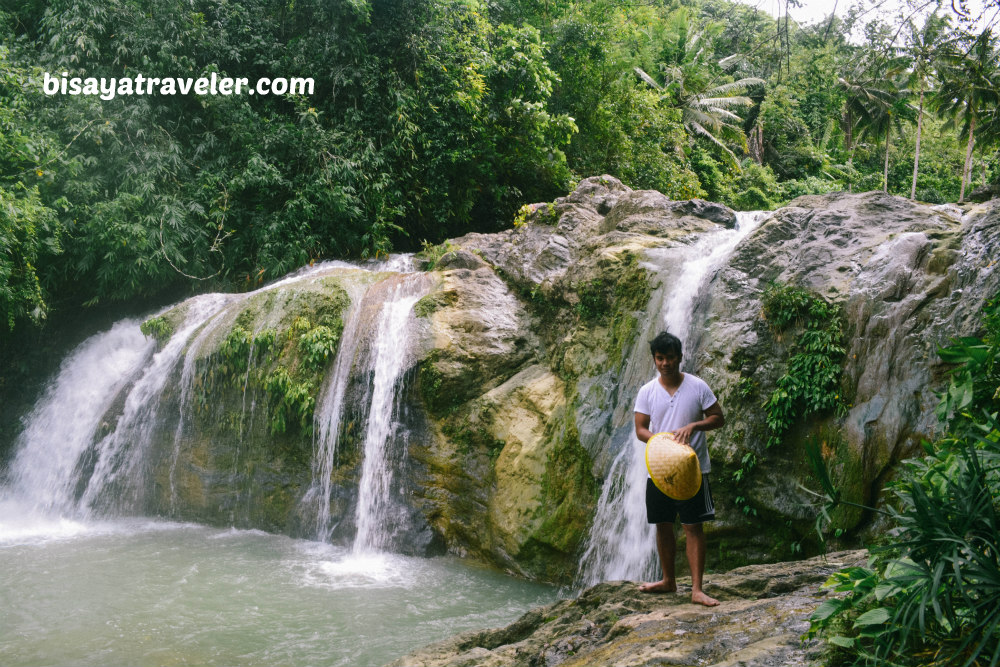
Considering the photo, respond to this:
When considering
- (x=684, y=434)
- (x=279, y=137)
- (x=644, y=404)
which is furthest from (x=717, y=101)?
(x=684, y=434)

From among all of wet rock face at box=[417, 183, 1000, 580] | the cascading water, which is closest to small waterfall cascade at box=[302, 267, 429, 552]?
wet rock face at box=[417, 183, 1000, 580]

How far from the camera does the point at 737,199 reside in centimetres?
2323

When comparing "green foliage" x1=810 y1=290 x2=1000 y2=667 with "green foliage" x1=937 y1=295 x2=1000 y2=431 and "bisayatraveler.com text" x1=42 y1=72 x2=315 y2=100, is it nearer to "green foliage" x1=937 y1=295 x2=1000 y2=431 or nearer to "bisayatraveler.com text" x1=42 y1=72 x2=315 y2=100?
"green foliage" x1=937 y1=295 x2=1000 y2=431

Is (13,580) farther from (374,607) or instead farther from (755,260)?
(755,260)

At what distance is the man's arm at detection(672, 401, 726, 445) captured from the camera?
3.90m

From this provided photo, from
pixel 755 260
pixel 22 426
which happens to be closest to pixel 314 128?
pixel 22 426

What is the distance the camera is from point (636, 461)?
6.29 m

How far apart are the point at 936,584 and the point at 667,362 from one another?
2054 millimetres

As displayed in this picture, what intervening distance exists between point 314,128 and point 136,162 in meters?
3.11

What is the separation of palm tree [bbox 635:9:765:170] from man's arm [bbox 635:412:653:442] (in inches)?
859

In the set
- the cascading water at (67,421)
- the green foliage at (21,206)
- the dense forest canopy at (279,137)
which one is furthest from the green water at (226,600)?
the dense forest canopy at (279,137)

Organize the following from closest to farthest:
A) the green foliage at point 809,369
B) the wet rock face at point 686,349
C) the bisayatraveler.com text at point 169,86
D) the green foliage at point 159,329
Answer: the wet rock face at point 686,349 → the green foliage at point 809,369 → the green foliage at point 159,329 → the bisayatraveler.com text at point 169,86

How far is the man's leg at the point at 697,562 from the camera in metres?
3.78

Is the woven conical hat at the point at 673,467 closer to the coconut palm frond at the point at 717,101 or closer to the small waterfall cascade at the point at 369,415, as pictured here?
the small waterfall cascade at the point at 369,415
